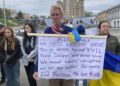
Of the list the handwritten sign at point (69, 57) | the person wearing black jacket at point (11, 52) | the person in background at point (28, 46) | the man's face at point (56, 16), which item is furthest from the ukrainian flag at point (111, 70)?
the person wearing black jacket at point (11, 52)

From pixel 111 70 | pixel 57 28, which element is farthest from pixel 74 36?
pixel 111 70

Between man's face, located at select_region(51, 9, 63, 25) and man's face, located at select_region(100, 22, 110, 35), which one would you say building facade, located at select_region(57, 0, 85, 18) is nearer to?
man's face, located at select_region(100, 22, 110, 35)

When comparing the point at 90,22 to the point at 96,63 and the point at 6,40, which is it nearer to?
the point at 6,40

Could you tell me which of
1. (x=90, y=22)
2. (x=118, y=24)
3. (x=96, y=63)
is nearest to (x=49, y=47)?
(x=96, y=63)

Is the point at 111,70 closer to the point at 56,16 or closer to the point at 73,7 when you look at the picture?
the point at 56,16

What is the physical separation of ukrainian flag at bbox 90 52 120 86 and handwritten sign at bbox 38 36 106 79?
0.39 metres

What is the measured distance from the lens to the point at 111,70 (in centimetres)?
515

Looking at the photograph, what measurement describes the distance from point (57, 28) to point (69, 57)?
1.49 feet

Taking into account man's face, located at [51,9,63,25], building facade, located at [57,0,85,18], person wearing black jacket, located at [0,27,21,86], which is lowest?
person wearing black jacket, located at [0,27,21,86]

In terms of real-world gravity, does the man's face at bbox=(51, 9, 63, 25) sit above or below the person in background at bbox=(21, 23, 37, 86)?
above

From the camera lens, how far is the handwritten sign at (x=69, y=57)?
470 centimetres

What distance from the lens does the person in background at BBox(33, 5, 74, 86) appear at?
471 centimetres

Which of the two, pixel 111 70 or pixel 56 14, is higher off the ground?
pixel 56 14

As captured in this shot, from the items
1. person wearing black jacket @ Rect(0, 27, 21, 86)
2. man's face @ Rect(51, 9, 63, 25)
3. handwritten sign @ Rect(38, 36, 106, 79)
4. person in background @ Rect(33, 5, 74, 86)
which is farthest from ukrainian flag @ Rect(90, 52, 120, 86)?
person wearing black jacket @ Rect(0, 27, 21, 86)
